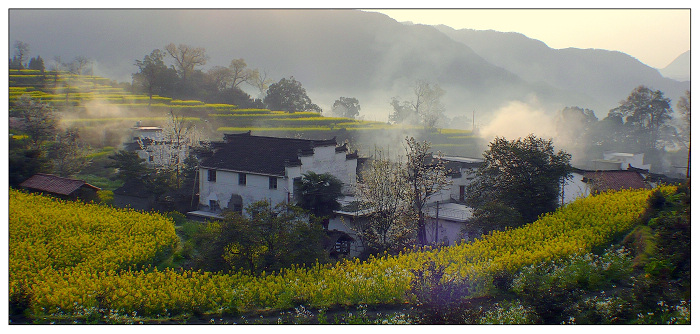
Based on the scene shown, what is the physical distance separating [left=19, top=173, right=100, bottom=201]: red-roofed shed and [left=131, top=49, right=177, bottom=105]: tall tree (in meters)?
17.6

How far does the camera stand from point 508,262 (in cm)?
1164

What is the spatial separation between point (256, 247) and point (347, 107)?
95.4 ft

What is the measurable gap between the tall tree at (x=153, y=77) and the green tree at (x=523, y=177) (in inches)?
905

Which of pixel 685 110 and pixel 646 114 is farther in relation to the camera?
pixel 646 114

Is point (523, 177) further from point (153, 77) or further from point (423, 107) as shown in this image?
point (153, 77)

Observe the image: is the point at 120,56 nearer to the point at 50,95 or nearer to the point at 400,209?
the point at 50,95

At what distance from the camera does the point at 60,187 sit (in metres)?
16.5

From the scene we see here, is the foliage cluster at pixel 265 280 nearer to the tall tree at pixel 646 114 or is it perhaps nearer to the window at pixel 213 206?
the window at pixel 213 206

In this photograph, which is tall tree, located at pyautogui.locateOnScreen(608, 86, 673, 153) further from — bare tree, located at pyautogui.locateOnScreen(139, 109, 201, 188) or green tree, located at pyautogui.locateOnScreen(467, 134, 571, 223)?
bare tree, located at pyautogui.locateOnScreen(139, 109, 201, 188)

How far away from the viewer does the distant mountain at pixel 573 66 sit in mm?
22938

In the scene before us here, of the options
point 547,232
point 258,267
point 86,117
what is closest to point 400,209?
point 547,232

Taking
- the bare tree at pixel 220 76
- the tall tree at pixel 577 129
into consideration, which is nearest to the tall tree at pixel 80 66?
the bare tree at pixel 220 76

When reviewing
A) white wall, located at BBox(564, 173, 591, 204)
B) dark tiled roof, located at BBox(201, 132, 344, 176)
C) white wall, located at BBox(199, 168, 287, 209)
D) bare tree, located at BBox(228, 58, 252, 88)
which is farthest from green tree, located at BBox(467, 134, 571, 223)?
bare tree, located at BBox(228, 58, 252, 88)

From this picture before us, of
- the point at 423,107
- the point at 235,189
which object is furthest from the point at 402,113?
the point at 235,189
